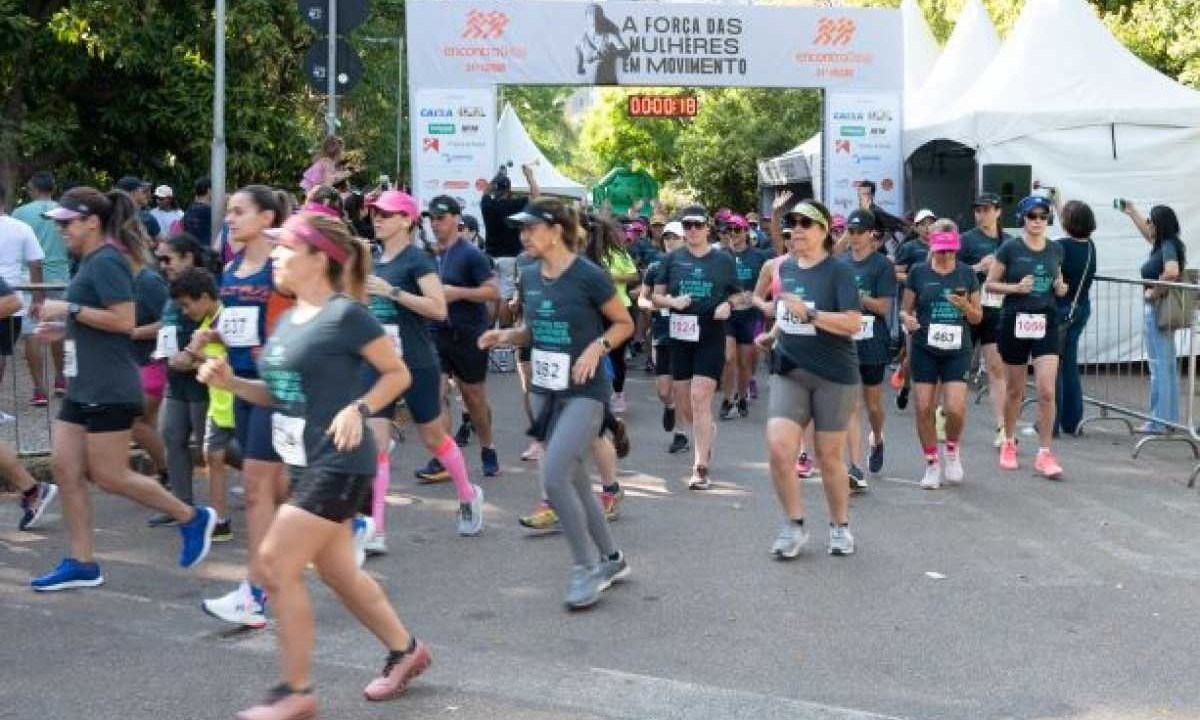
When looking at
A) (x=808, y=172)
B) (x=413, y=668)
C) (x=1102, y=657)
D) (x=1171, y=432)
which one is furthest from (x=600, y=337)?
(x=808, y=172)

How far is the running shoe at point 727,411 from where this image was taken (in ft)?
43.0

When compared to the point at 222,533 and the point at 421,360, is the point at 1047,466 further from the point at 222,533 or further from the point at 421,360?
the point at 222,533

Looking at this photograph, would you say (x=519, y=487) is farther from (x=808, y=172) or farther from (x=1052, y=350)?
(x=808, y=172)

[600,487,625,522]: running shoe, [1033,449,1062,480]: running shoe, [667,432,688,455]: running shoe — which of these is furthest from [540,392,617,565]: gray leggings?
[1033,449,1062,480]: running shoe

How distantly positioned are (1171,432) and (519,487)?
5612 mm

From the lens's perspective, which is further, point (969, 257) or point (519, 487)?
point (969, 257)

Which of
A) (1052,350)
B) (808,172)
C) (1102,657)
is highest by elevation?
(808,172)

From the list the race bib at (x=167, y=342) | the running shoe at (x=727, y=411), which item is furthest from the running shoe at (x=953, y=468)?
the race bib at (x=167, y=342)

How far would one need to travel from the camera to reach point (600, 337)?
6801 mm

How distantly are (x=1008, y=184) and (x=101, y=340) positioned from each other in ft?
39.8

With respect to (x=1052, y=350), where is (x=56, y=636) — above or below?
below

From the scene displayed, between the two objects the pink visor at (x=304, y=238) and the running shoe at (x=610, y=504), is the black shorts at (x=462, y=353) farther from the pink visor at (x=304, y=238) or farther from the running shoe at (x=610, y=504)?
the pink visor at (x=304, y=238)

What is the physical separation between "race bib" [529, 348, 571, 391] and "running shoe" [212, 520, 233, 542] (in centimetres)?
226

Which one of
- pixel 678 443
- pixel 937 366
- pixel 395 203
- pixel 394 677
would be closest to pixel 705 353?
pixel 678 443
